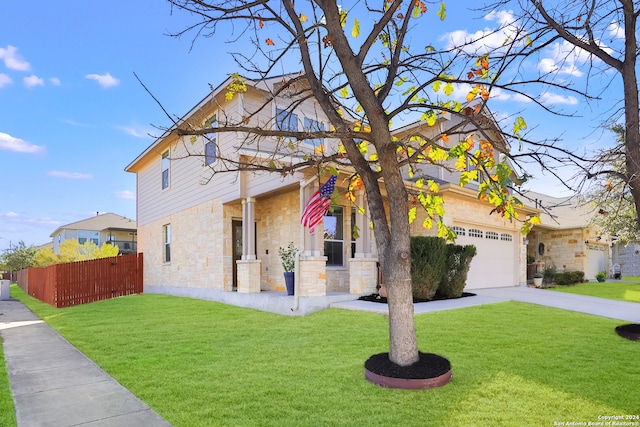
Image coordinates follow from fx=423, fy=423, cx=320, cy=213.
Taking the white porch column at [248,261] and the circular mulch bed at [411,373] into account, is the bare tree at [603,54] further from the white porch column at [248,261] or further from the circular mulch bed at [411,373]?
the white porch column at [248,261]

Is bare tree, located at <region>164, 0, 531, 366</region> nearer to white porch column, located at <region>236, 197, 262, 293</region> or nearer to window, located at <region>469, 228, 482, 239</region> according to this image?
white porch column, located at <region>236, 197, 262, 293</region>

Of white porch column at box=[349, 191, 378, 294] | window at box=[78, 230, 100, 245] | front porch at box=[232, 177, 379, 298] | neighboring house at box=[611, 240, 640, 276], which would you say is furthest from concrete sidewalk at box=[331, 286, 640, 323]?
window at box=[78, 230, 100, 245]

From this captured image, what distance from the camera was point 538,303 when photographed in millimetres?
10836

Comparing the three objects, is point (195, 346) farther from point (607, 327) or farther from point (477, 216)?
point (477, 216)

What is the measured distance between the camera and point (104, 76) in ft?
38.2

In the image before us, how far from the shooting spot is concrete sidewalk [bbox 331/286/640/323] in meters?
9.43

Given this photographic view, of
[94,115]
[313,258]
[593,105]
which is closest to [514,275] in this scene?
[313,258]

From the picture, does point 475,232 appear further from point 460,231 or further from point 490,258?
point 490,258

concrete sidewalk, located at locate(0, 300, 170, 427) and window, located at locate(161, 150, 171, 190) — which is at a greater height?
window, located at locate(161, 150, 171, 190)

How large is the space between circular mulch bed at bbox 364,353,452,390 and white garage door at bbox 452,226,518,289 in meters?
9.02

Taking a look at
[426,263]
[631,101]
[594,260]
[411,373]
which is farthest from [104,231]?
[631,101]

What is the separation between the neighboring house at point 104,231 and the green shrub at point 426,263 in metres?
38.1

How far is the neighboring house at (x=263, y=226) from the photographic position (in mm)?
11156

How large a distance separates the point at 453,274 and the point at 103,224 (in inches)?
1621
